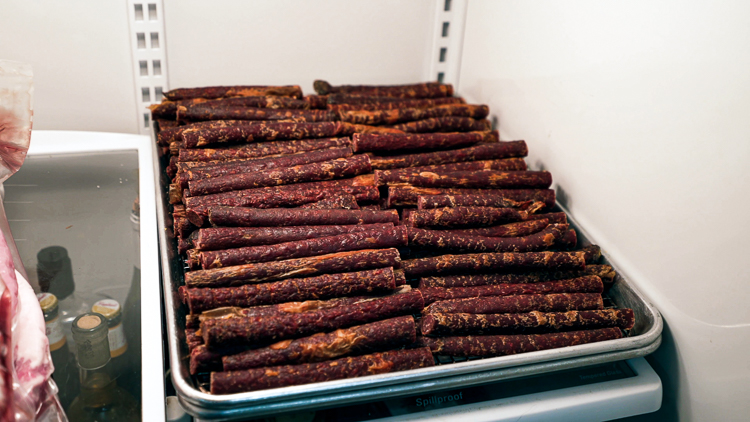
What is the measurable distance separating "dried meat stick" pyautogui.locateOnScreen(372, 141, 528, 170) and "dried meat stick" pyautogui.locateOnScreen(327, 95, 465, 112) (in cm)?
32

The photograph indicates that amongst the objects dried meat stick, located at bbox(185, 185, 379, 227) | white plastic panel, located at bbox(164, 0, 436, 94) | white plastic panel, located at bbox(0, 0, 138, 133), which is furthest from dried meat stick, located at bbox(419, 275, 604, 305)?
white plastic panel, located at bbox(0, 0, 138, 133)

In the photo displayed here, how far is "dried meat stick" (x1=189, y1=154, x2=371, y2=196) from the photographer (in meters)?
1.52

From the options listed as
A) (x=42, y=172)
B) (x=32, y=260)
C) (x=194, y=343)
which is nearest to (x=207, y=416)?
(x=194, y=343)

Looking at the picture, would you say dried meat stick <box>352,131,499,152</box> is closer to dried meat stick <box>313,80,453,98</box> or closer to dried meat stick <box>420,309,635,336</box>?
dried meat stick <box>313,80,453,98</box>

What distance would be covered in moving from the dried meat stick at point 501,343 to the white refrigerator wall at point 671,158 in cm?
27

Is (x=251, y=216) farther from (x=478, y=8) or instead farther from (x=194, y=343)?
(x=478, y=8)

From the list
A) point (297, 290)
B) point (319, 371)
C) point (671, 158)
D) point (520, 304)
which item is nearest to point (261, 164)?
point (297, 290)

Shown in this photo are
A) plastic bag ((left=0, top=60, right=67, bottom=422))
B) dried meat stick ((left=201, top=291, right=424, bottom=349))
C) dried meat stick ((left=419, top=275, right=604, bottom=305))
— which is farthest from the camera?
dried meat stick ((left=419, top=275, right=604, bottom=305))

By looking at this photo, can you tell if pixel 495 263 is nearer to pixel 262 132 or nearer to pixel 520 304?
pixel 520 304

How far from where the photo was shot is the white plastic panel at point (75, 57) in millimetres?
1859

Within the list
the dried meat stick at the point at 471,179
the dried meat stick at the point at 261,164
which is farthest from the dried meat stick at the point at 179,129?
the dried meat stick at the point at 471,179

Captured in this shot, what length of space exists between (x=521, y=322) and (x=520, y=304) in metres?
0.06

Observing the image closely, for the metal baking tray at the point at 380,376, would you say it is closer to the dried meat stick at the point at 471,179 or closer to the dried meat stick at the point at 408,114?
the dried meat stick at the point at 471,179

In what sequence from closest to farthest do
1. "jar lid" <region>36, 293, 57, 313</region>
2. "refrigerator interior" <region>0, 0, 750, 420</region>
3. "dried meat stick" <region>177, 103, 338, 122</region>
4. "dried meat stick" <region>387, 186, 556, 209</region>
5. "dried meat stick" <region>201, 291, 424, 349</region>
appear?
"dried meat stick" <region>201, 291, 424, 349</region>, "refrigerator interior" <region>0, 0, 750, 420</region>, "jar lid" <region>36, 293, 57, 313</region>, "dried meat stick" <region>387, 186, 556, 209</region>, "dried meat stick" <region>177, 103, 338, 122</region>
